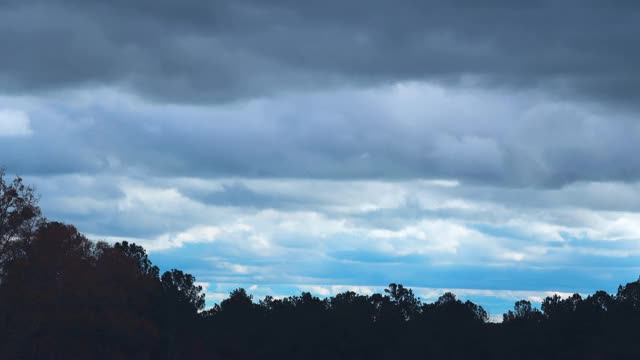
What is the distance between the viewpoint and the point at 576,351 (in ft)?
570

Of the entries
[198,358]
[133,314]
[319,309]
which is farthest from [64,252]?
[319,309]

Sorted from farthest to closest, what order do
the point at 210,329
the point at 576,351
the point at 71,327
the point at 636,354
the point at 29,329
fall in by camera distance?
the point at 210,329 < the point at 576,351 < the point at 636,354 < the point at 71,327 < the point at 29,329

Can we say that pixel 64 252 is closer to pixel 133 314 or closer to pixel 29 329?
pixel 29 329

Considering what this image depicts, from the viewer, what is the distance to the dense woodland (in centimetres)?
12769

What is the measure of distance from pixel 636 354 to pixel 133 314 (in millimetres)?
64288

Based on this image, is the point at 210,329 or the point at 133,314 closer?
the point at 133,314

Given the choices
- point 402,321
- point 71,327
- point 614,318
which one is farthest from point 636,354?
point 71,327

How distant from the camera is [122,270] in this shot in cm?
14875

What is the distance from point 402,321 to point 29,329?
7983cm

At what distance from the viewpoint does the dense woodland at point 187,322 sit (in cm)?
12769

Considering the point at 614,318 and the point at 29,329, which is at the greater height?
the point at 614,318

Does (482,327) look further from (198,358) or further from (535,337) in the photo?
(198,358)

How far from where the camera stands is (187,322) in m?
180

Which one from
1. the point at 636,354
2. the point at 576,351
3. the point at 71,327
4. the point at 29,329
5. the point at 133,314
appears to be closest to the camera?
the point at 29,329
